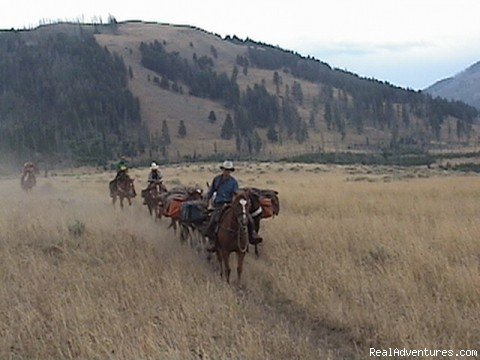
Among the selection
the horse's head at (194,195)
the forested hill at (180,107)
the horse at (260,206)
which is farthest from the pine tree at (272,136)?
the horse at (260,206)

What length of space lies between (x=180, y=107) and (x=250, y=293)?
12961 centimetres

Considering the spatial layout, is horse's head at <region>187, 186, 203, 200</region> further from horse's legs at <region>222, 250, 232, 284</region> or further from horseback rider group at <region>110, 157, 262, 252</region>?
horse's legs at <region>222, 250, 232, 284</region>

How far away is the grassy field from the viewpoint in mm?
6766

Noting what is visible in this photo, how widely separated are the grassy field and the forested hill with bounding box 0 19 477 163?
85.1 metres

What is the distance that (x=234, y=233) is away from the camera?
1097cm

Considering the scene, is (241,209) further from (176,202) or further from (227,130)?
(227,130)

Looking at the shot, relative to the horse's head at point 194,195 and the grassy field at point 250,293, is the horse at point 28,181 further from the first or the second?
the horse's head at point 194,195

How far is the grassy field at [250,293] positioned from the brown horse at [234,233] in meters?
0.42

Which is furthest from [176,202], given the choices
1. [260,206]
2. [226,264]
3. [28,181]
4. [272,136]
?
[272,136]

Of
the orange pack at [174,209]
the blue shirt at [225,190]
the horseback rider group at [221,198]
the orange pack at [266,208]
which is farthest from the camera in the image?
the orange pack at [174,209]

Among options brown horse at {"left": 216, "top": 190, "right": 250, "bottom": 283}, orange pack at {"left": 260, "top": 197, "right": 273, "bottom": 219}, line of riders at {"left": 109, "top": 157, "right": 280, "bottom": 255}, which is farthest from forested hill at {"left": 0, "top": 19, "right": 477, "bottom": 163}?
brown horse at {"left": 216, "top": 190, "right": 250, "bottom": 283}

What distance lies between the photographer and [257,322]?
7785 millimetres

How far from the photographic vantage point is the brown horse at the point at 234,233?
1061cm

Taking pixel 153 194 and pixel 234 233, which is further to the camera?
pixel 153 194
